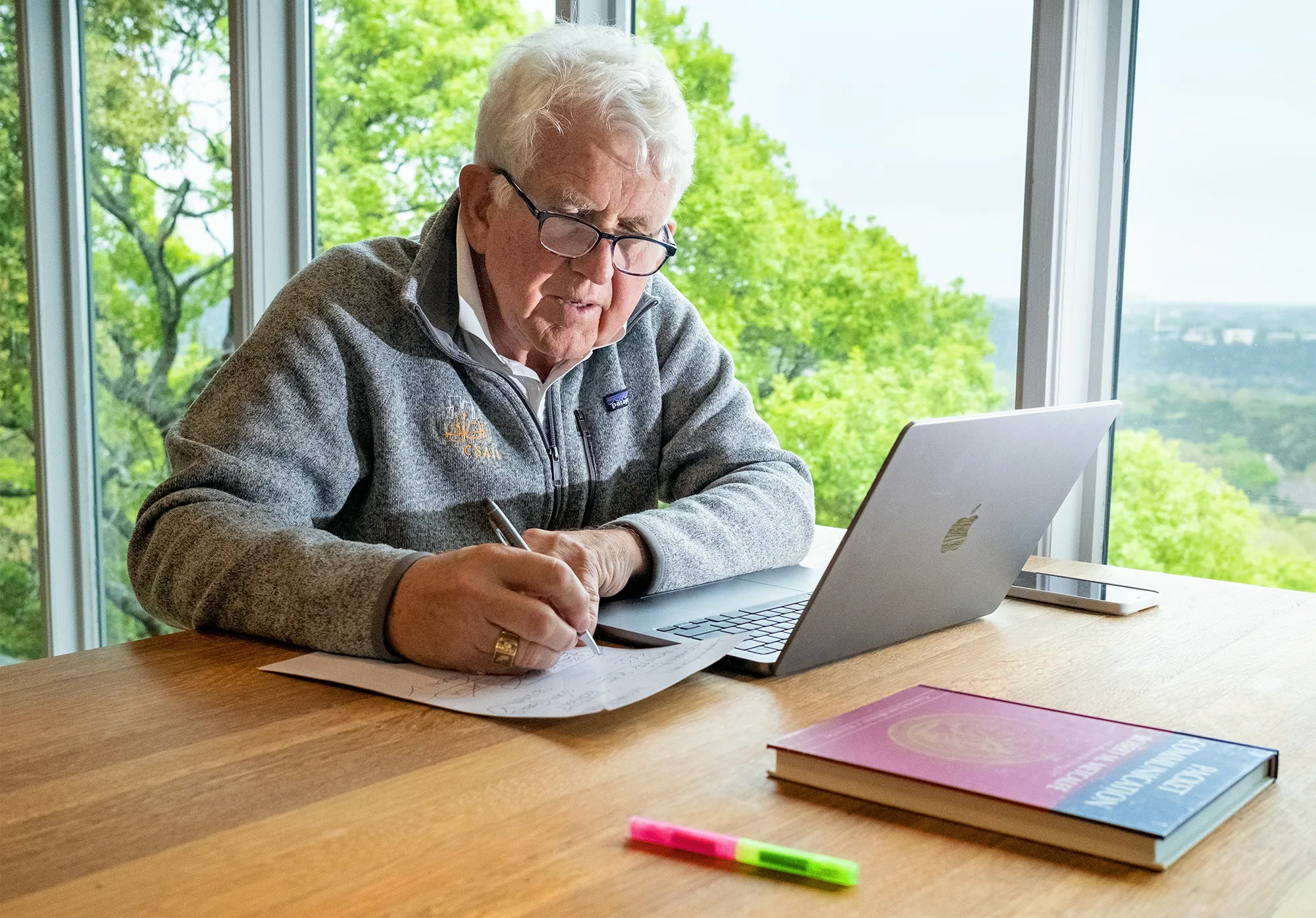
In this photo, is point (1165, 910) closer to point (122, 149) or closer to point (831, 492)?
point (831, 492)

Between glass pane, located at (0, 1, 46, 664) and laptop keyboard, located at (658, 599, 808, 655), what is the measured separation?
278cm

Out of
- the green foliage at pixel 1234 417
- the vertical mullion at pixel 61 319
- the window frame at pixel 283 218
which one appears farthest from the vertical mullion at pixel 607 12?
the vertical mullion at pixel 61 319

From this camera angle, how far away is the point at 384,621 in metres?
0.98

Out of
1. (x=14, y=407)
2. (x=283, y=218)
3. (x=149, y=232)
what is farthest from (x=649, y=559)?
(x=14, y=407)

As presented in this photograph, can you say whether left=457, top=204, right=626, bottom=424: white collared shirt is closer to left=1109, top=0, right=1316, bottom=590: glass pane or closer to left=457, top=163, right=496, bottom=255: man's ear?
left=457, top=163, right=496, bottom=255: man's ear

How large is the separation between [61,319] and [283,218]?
0.94 meters

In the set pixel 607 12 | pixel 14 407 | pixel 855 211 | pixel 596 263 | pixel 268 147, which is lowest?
pixel 14 407

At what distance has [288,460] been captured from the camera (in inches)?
48.8

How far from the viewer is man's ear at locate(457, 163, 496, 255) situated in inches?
55.9

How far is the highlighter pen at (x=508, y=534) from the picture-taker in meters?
1.03

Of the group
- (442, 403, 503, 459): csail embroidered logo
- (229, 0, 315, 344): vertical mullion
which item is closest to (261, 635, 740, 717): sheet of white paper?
(442, 403, 503, 459): csail embroidered logo

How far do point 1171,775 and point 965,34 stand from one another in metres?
1.41

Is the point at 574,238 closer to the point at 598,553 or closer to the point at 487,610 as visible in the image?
the point at 598,553

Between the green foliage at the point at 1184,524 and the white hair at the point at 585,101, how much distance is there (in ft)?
2.76
